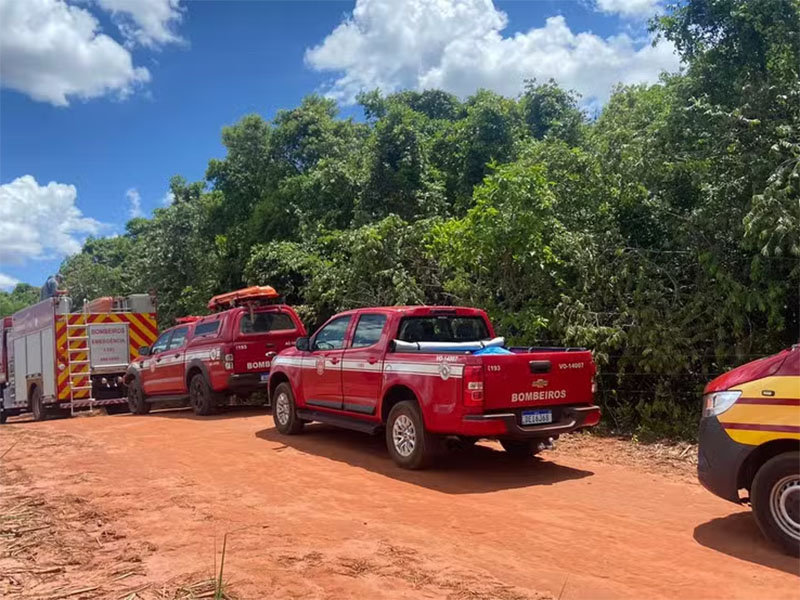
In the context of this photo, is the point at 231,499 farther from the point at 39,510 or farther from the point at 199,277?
the point at 199,277


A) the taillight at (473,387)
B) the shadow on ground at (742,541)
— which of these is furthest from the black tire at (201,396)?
the shadow on ground at (742,541)

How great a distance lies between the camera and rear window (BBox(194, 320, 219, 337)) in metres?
13.1

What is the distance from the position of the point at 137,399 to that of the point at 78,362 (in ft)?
5.26

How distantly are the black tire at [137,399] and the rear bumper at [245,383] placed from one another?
142 inches

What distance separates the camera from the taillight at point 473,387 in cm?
695

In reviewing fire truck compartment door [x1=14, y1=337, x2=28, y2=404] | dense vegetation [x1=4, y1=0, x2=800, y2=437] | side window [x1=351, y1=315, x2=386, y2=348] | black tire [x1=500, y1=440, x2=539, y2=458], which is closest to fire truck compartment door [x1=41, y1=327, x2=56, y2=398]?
fire truck compartment door [x1=14, y1=337, x2=28, y2=404]

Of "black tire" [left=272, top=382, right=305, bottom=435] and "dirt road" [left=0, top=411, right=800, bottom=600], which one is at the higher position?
"black tire" [left=272, top=382, right=305, bottom=435]

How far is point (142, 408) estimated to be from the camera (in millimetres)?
15312

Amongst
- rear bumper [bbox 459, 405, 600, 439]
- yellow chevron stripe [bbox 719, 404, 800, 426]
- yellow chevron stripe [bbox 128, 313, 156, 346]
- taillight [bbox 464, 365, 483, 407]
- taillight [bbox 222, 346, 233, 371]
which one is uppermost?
yellow chevron stripe [bbox 128, 313, 156, 346]

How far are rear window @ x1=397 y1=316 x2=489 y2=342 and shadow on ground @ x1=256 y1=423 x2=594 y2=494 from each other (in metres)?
1.42

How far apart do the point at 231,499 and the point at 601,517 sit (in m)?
3.39

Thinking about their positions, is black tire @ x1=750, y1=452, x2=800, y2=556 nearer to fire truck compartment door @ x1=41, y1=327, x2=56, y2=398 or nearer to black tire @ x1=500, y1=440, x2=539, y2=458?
black tire @ x1=500, y1=440, x2=539, y2=458

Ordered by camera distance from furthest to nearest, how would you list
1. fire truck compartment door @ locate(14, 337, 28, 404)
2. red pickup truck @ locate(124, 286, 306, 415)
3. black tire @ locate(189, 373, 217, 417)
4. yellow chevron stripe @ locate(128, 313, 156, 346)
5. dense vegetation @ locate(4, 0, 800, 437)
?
fire truck compartment door @ locate(14, 337, 28, 404) < yellow chevron stripe @ locate(128, 313, 156, 346) < black tire @ locate(189, 373, 217, 417) < red pickup truck @ locate(124, 286, 306, 415) < dense vegetation @ locate(4, 0, 800, 437)

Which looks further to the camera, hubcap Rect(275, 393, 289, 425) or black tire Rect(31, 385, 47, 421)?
black tire Rect(31, 385, 47, 421)
